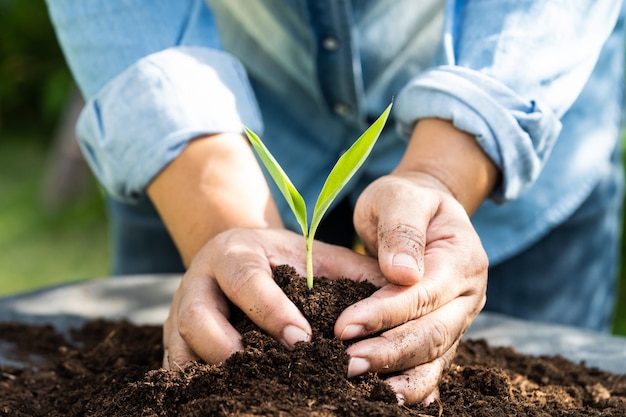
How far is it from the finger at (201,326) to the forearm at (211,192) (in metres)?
0.18

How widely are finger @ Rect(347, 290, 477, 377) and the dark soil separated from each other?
0.07 ft

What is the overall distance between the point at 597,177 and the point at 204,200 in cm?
102

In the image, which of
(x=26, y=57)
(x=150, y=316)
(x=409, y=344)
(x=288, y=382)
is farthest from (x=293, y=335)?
(x=26, y=57)

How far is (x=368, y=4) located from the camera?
176 centimetres

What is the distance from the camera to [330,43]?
1749 millimetres

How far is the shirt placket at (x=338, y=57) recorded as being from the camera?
170 cm

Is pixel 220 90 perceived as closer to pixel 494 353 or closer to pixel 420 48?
pixel 420 48

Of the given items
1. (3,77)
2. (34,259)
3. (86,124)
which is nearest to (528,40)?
(86,124)

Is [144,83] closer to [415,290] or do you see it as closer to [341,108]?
[341,108]

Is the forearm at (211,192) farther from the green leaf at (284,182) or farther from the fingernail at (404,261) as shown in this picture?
the fingernail at (404,261)

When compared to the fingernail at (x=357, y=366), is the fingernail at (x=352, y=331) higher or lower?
higher

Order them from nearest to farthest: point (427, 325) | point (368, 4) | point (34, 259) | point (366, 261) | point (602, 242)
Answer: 1. point (427, 325)
2. point (366, 261)
3. point (368, 4)
4. point (602, 242)
5. point (34, 259)

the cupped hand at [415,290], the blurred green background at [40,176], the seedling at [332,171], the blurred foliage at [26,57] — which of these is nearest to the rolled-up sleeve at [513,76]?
the cupped hand at [415,290]

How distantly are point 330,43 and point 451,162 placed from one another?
520mm
